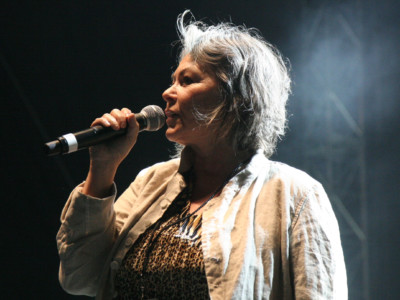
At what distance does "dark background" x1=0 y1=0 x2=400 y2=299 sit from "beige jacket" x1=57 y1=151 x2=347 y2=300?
0.67m

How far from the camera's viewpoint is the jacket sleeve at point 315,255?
1.28 m

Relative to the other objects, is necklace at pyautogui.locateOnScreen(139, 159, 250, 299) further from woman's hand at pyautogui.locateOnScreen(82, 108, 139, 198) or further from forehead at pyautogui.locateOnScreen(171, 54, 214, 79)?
forehead at pyautogui.locateOnScreen(171, 54, 214, 79)

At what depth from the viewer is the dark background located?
2.13 metres

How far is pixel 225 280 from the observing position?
1.29m

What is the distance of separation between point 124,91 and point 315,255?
52.2 inches

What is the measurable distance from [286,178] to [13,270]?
4.03 feet

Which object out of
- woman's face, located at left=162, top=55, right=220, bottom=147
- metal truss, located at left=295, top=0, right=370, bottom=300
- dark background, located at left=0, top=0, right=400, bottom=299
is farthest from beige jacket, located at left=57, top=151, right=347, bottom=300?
metal truss, located at left=295, top=0, right=370, bottom=300

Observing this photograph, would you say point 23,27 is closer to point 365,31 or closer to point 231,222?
point 231,222

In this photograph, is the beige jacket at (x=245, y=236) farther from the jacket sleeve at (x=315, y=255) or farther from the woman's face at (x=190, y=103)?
the woman's face at (x=190, y=103)

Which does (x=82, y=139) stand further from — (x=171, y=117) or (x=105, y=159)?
(x=171, y=117)

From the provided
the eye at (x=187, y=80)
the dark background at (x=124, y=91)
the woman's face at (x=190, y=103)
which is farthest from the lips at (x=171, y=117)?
the dark background at (x=124, y=91)

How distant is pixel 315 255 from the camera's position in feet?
4.28

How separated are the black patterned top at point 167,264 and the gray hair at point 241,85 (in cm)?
29

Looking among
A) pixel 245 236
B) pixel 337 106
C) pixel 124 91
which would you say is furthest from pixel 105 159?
pixel 337 106
